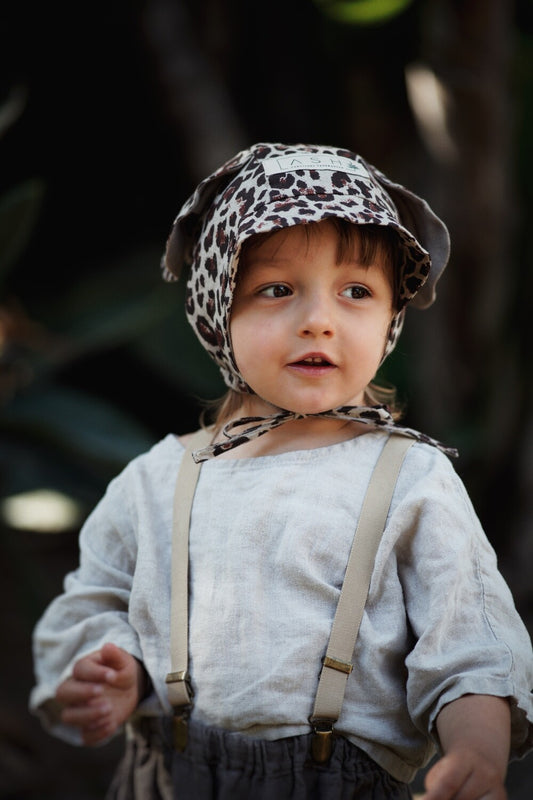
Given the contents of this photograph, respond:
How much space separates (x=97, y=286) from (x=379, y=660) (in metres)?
2.09

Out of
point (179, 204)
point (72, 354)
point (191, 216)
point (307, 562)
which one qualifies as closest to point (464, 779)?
point (307, 562)

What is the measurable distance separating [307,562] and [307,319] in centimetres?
27

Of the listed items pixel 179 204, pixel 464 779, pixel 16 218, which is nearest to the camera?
pixel 464 779

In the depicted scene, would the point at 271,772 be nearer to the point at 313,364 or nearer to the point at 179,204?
the point at 313,364

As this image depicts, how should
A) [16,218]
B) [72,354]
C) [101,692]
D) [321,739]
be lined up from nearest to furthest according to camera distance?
[321,739] → [101,692] → [16,218] → [72,354]

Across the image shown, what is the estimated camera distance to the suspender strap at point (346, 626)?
1.01 meters

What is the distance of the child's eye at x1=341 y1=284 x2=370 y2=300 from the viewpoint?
1.07 m

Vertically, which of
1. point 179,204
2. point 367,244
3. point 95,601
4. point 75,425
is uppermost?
point 179,204

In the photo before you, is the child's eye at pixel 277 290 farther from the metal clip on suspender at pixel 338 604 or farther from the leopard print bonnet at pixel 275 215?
the metal clip on suspender at pixel 338 604

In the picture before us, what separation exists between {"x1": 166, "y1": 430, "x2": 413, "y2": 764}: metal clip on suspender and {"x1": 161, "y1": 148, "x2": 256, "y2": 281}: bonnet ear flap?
11.4 inches

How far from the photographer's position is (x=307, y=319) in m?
1.03

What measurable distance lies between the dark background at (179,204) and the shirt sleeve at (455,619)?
Answer: 1.33 meters

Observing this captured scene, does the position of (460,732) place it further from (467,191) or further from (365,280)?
(467,191)

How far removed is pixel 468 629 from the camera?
99 cm
